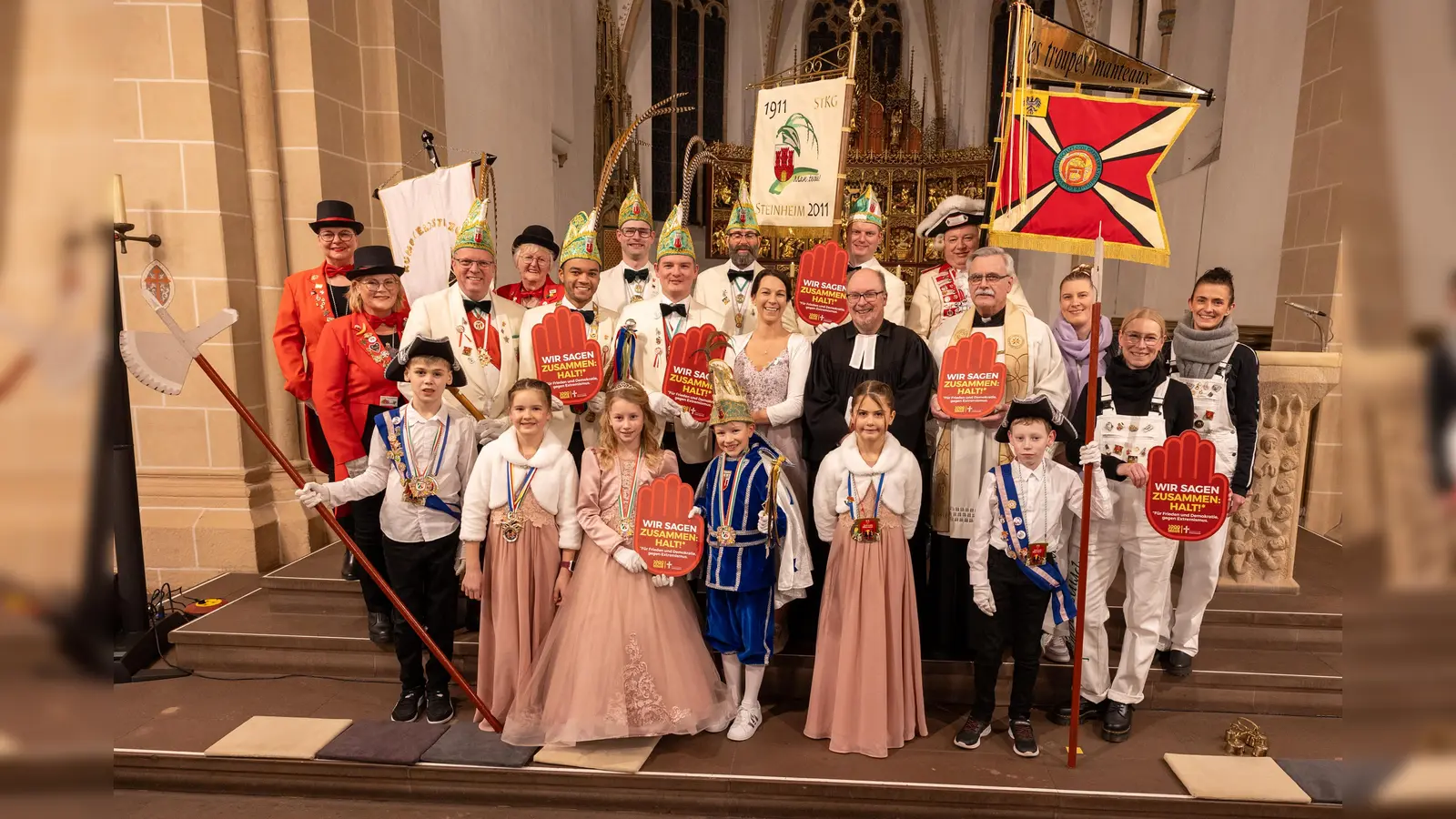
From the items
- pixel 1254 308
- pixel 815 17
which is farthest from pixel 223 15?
pixel 815 17

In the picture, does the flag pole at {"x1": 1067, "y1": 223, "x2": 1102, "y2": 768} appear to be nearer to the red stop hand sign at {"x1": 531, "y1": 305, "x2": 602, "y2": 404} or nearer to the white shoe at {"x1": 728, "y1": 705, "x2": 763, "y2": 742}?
the white shoe at {"x1": 728, "y1": 705, "x2": 763, "y2": 742}

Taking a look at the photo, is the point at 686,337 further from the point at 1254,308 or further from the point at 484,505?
Answer: the point at 1254,308

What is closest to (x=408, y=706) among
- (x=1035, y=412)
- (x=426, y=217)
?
(x=426, y=217)

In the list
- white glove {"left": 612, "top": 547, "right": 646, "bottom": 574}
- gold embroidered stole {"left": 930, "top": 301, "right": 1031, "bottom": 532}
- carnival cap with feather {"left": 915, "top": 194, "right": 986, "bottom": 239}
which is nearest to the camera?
white glove {"left": 612, "top": 547, "right": 646, "bottom": 574}

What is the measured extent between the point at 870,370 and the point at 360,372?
2.66m

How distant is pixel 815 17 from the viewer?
14570mm

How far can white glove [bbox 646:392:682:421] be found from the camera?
12.8 ft

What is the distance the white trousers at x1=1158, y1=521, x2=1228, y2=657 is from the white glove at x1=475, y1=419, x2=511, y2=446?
3277 millimetres

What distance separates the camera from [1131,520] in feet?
11.8

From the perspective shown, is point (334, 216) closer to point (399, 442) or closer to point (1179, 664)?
point (399, 442)

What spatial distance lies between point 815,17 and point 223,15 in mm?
11702

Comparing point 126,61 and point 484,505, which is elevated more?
point 126,61

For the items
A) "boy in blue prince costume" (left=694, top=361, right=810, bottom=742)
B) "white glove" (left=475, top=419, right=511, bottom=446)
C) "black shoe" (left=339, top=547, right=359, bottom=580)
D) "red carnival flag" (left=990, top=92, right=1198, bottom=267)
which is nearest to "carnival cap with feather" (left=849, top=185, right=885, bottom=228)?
"red carnival flag" (left=990, top=92, right=1198, bottom=267)
